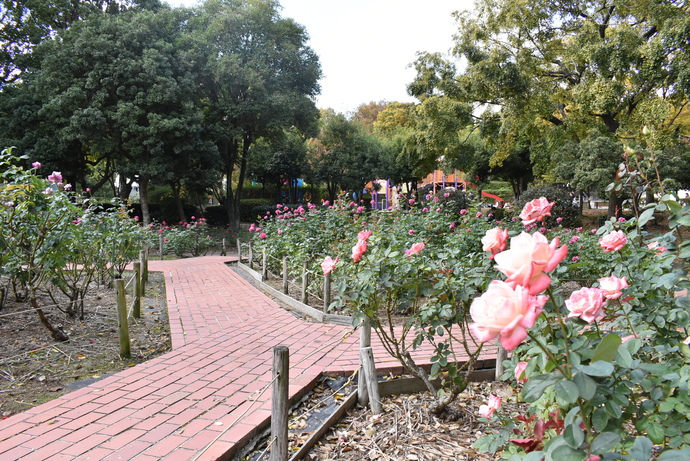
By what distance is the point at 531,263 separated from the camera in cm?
79

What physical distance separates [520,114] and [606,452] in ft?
51.5

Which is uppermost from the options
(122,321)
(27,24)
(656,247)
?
(27,24)

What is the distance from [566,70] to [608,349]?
18.4 meters

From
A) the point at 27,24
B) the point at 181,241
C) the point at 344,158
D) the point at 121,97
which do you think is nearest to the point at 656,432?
the point at 181,241

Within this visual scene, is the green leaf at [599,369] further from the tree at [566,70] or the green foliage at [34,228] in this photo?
the tree at [566,70]

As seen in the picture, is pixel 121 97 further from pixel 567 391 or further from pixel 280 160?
pixel 567 391

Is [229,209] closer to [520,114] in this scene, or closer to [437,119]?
[437,119]

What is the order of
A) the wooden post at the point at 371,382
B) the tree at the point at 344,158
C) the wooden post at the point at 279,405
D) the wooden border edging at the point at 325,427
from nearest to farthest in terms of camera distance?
1. the wooden post at the point at 279,405
2. the wooden border edging at the point at 325,427
3. the wooden post at the point at 371,382
4. the tree at the point at 344,158

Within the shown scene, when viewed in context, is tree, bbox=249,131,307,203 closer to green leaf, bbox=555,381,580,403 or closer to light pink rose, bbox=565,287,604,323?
light pink rose, bbox=565,287,604,323

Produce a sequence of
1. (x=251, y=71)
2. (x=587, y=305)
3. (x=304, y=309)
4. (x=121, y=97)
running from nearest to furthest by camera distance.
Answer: (x=587, y=305) < (x=304, y=309) < (x=121, y=97) < (x=251, y=71)

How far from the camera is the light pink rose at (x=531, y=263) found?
794mm

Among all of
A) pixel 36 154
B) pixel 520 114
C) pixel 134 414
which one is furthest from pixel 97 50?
pixel 134 414

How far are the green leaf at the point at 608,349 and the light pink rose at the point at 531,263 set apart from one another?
18cm

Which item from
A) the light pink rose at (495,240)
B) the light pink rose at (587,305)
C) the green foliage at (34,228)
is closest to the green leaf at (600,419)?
the light pink rose at (587,305)
